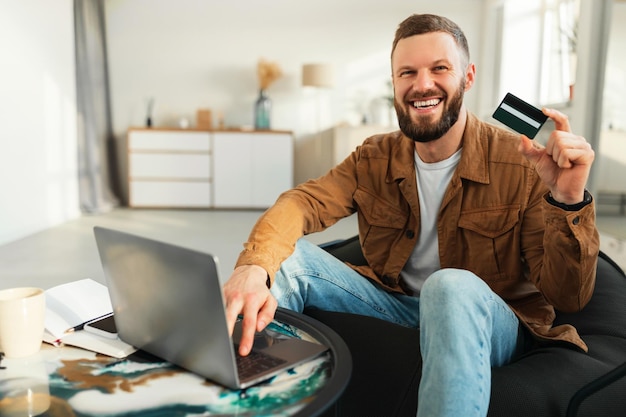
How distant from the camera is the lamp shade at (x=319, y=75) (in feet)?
20.7

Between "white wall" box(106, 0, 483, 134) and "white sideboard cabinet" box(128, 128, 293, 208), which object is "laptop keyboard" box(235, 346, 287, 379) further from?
"white wall" box(106, 0, 483, 134)

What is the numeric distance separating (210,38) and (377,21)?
2017mm

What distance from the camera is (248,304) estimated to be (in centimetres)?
104

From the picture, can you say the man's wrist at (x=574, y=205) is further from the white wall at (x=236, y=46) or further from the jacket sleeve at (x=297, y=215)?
the white wall at (x=236, y=46)

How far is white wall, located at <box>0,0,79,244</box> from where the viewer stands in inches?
171

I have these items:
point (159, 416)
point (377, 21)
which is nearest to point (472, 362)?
point (159, 416)

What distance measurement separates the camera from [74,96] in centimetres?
573

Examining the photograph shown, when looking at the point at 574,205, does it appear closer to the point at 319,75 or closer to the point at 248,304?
the point at 248,304

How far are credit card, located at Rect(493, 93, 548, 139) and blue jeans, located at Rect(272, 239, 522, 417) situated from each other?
354 millimetres

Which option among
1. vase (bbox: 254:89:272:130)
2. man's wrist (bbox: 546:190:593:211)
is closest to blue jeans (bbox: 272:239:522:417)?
man's wrist (bbox: 546:190:593:211)

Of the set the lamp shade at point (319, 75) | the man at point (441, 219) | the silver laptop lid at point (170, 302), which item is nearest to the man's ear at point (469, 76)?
the man at point (441, 219)

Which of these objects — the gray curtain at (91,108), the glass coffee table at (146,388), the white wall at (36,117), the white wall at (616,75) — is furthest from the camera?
the gray curtain at (91,108)

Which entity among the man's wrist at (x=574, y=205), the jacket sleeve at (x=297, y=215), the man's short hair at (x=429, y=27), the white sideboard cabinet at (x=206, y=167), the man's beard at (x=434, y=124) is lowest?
the white sideboard cabinet at (x=206, y=167)

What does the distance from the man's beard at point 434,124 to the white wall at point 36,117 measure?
147 inches
